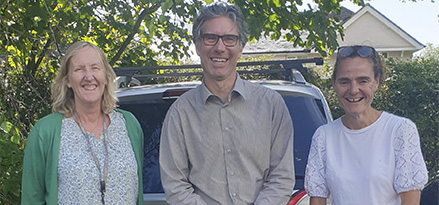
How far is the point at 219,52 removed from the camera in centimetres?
288

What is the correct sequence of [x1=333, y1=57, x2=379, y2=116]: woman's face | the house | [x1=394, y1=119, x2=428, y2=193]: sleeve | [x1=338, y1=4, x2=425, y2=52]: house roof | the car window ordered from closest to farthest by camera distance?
[x1=394, y1=119, x2=428, y2=193]: sleeve < [x1=333, y1=57, x2=379, y2=116]: woman's face < the car window < the house < [x1=338, y1=4, x2=425, y2=52]: house roof

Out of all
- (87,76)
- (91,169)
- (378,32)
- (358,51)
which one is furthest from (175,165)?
(378,32)

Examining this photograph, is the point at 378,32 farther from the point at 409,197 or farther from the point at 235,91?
the point at 409,197

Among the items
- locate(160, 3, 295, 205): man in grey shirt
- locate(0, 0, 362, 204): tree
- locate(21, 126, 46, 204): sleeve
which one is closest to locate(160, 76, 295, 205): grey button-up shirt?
locate(160, 3, 295, 205): man in grey shirt

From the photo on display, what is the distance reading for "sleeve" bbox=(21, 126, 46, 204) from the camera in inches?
115

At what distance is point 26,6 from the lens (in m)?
6.21

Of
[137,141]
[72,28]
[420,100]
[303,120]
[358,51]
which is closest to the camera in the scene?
[358,51]

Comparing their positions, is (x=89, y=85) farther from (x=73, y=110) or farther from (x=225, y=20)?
(x=225, y=20)

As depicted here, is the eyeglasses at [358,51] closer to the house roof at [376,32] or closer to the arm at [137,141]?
the arm at [137,141]

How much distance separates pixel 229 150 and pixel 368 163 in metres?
0.72

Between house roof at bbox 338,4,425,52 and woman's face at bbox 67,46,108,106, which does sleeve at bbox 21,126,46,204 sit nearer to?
woman's face at bbox 67,46,108,106

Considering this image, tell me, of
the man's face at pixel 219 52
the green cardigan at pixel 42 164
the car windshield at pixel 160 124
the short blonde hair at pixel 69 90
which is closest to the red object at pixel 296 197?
the car windshield at pixel 160 124

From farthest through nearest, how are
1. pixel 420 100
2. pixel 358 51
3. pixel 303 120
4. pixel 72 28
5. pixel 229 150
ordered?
pixel 420 100 → pixel 72 28 → pixel 303 120 → pixel 229 150 → pixel 358 51

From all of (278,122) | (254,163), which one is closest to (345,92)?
(278,122)
